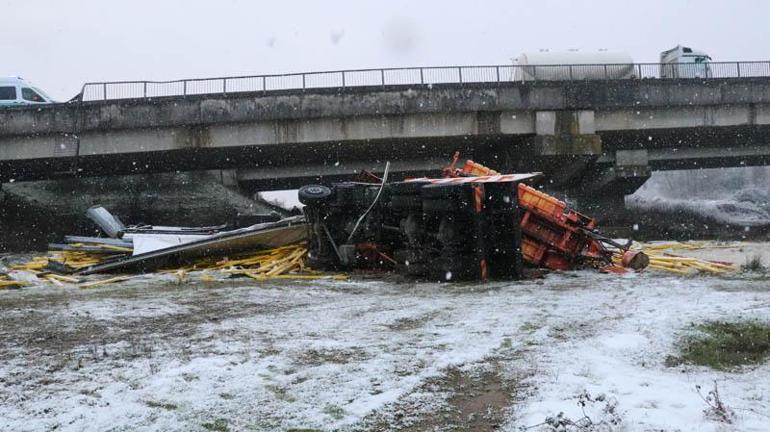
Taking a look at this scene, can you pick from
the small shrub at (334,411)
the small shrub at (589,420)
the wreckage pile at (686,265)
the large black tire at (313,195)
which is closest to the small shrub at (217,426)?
the small shrub at (334,411)

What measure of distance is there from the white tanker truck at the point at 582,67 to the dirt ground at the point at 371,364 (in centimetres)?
2240

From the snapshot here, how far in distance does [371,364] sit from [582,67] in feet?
91.8

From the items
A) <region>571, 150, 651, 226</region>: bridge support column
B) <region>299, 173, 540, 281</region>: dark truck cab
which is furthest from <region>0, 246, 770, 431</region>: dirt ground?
<region>571, 150, 651, 226</region>: bridge support column

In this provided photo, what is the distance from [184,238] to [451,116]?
1423 centimetres

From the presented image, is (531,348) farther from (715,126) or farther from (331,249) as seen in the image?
(715,126)

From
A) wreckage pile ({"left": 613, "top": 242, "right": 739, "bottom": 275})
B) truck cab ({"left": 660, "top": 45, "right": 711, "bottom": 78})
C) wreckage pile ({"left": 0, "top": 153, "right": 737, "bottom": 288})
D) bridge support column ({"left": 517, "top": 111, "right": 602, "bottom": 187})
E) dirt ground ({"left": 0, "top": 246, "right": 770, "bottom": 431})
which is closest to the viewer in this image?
dirt ground ({"left": 0, "top": 246, "right": 770, "bottom": 431})

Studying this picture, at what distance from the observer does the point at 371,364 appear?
4789 mm

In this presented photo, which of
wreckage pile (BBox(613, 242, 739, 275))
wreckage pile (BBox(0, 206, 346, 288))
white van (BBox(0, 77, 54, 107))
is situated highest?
white van (BBox(0, 77, 54, 107))

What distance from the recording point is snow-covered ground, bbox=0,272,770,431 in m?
3.62

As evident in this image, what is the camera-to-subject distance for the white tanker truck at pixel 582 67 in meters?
29.0

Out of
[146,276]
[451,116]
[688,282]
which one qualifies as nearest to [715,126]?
[451,116]

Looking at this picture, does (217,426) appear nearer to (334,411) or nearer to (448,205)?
(334,411)

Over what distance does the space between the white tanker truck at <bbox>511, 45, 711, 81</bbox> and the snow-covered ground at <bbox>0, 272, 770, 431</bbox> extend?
22.3 metres

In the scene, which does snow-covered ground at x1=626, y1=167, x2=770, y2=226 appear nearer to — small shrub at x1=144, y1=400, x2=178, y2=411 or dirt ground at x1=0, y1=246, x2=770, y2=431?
dirt ground at x1=0, y1=246, x2=770, y2=431
